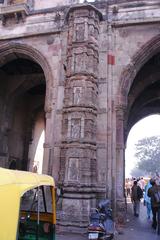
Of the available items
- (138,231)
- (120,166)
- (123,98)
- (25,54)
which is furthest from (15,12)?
(138,231)

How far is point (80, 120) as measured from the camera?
25.0ft

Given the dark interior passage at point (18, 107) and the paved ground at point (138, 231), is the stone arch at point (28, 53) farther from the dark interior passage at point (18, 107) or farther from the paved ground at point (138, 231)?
the paved ground at point (138, 231)

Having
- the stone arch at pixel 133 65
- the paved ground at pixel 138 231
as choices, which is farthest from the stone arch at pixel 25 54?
the paved ground at pixel 138 231

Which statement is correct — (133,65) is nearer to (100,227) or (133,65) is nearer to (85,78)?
(85,78)

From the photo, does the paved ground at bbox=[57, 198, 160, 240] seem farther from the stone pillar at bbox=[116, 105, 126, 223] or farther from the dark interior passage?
the dark interior passage

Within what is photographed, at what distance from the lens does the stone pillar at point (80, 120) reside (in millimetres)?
6938

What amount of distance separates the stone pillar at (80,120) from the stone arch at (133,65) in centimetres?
94

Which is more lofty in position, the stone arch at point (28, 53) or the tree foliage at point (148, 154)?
the tree foliage at point (148, 154)

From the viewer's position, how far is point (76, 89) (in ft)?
26.0

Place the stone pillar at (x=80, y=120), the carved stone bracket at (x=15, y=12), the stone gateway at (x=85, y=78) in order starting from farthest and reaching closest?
the carved stone bracket at (x=15, y=12) → the stone gateway at (x=85, y=78) → the stone pillar at (x=80, y=120)

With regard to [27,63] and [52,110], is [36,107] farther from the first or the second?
[52,110]

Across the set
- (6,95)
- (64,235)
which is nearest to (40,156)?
(6,95)

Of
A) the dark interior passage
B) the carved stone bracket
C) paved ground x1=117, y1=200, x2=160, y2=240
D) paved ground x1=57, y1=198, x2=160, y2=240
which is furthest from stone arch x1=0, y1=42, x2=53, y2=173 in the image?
paved ground x1=117, y1=200, x2=160, y2=240

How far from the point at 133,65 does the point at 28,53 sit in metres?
3.84
